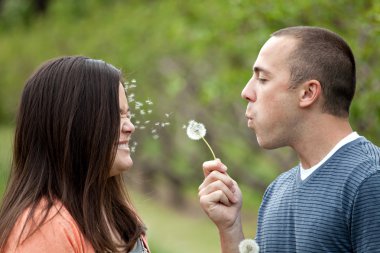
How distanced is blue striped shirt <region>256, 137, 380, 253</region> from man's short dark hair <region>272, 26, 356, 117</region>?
0.59 ft

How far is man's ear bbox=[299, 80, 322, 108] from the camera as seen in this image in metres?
3.42

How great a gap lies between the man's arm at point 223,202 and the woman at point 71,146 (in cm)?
32

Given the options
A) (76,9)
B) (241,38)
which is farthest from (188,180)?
(241,38)

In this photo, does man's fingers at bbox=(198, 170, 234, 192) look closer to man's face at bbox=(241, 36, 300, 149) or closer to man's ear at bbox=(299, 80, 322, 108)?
man's face at bbox=(241, 36, 300, 149)

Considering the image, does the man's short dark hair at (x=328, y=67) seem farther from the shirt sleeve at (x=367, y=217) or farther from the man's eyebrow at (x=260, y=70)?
the shirt sleeve at (x=367, y=217)

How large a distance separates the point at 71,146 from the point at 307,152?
883 millimetres

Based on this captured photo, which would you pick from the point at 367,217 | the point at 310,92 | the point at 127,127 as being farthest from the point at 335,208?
the point at 127,127

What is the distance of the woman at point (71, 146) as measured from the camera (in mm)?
3389

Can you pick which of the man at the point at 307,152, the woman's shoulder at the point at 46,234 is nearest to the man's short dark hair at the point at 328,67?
the man at the point at 307,152

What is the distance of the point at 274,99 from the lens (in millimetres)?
3492

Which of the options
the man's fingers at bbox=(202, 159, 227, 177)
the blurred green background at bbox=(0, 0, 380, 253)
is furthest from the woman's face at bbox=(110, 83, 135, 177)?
the blurred green background at bbox=(0, 0, 380, 253)

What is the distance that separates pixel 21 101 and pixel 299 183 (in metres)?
1.09

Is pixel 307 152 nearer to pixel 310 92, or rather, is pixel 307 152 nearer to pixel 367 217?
pixel 310 92

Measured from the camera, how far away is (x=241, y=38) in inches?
362
